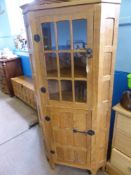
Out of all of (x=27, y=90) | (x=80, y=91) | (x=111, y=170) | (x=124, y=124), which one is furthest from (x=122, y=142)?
(x=27, y=90)

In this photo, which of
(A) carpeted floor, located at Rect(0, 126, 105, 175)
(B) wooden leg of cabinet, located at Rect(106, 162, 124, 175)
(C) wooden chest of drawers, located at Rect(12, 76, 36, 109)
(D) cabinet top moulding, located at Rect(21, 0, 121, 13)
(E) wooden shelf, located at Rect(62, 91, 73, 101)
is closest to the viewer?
(D) cabinet top moulding, located at Rect(21, 0, 121, 13)

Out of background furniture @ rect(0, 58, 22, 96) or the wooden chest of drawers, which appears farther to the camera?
background furniture @ rect(0, 58, 22, 96)

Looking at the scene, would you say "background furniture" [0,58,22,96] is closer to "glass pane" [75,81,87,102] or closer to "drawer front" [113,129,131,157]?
"glass pane" [75,81,87,102]

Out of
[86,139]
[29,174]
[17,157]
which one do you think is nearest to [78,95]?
[86,139]

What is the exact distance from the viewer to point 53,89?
1.23 meters

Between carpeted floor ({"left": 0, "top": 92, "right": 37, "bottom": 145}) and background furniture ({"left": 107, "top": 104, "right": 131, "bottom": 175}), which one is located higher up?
background furniture ({"left": 107, "top": 104, "right": 131, "bottom": 175})

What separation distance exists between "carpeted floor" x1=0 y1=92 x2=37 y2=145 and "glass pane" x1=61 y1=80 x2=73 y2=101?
142 cm

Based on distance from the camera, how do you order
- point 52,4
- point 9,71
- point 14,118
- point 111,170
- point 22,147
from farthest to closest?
1. point 9,71
2. point 14,118
3. point 22,147
4. point 111,170
5. point 52,4

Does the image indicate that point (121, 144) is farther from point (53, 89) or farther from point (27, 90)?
point (27, 90)

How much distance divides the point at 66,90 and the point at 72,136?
18.5 inches

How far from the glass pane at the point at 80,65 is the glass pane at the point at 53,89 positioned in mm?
196

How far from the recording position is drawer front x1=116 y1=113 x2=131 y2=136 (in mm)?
1172

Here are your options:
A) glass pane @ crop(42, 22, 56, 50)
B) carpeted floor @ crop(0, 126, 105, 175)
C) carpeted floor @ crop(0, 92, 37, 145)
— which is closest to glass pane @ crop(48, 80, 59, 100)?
glass pane @ crop(42, 22, 56, 50)

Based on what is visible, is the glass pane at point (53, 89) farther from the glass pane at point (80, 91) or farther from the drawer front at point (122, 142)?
the drawer front at point (122, 142)
